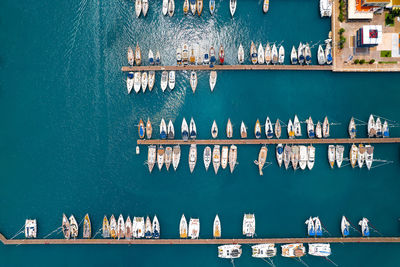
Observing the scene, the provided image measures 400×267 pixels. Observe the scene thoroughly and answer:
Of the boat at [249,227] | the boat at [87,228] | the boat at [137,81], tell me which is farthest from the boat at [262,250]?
the boat at [137,81]

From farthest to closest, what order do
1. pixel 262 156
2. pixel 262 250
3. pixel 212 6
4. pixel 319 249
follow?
pixel 212 6
pixel 262 156
pixel 262 250
pixel 319 249

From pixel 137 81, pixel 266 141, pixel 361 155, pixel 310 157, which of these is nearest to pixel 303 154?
pixel 310 157

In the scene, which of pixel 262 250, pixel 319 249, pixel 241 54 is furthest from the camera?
pixel 241 54

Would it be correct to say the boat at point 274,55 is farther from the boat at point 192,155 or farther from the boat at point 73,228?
the boat at point 73,228

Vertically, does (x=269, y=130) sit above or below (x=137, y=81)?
below

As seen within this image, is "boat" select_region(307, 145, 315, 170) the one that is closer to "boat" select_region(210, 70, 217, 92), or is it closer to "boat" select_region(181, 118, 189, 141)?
"boat" select_region(210, 70, 217, 92)

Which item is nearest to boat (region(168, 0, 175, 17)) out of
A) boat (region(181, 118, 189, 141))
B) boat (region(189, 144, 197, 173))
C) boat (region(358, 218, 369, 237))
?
boat (region(181, 118, 189, 141))

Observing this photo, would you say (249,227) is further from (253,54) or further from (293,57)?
(293,57)
